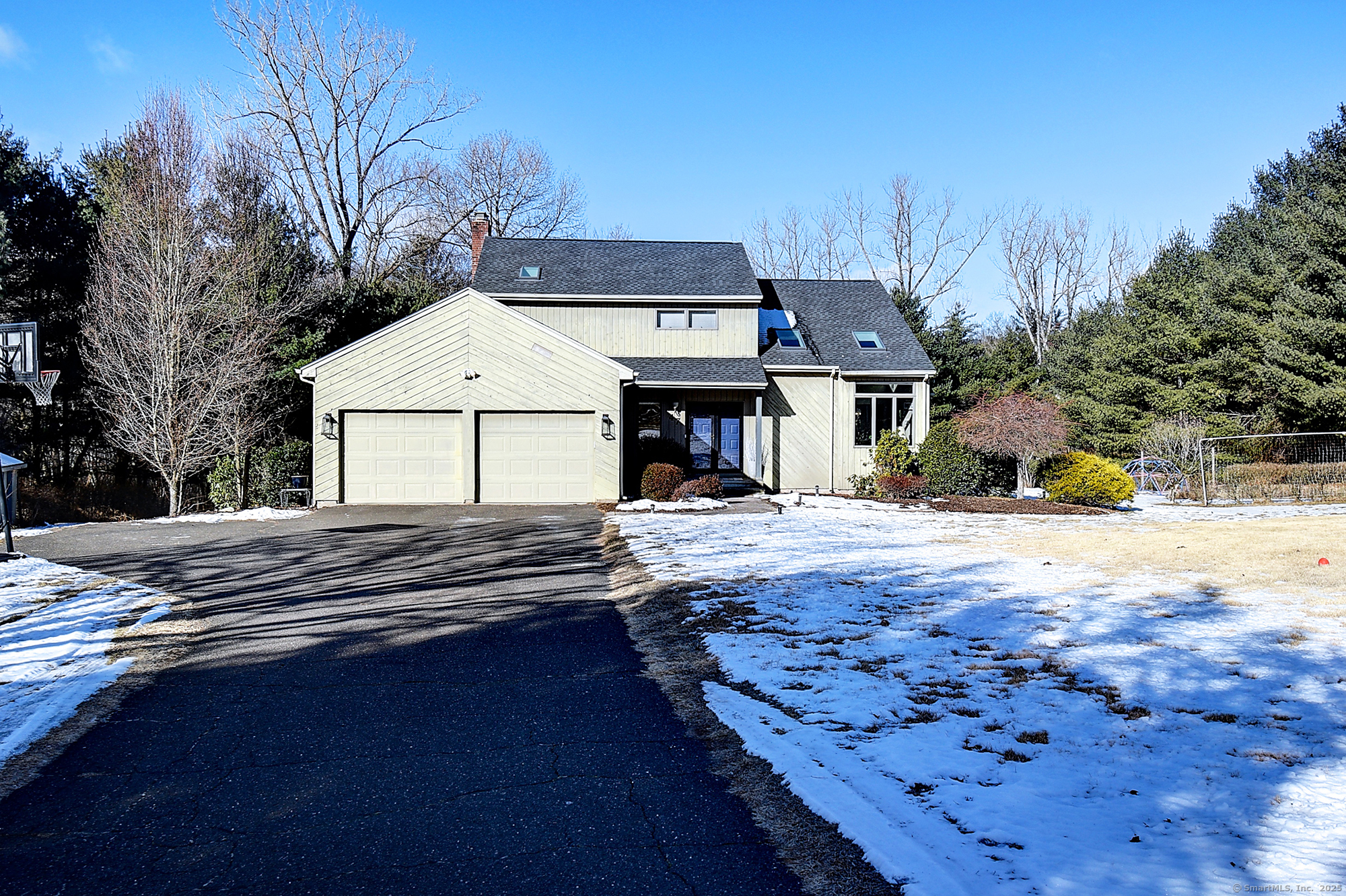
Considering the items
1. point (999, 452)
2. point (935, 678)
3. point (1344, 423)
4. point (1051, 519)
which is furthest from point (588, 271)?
point (1344, 423)

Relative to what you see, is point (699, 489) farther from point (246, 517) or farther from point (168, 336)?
point (168, 336)

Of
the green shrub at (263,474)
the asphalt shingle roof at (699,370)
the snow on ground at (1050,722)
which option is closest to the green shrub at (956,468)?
the asphalt shingle roof at (699,370)

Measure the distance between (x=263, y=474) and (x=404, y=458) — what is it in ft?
11.6

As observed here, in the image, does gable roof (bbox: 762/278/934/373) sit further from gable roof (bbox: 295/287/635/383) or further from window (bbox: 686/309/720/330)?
gable roof (bbox: 295/287/635/383)

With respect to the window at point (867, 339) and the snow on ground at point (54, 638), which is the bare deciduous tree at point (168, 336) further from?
the window at point (867, 339)

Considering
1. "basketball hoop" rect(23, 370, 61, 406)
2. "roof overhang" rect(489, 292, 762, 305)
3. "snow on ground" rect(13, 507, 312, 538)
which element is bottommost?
"snow on ground" rect(13, 507, 312, 538)

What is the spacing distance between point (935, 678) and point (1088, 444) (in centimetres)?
2860

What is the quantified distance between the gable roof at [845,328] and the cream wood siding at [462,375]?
5666 millimetres

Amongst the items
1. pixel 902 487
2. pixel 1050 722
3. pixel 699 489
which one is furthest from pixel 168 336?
pixel 1050 722

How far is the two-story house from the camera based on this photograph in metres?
18.5

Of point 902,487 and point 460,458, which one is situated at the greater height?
point 460,458

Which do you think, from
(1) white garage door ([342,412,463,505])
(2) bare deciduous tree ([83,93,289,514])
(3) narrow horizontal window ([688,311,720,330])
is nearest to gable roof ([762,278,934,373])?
(3) narrow horizontal window ([688,311,720,330])

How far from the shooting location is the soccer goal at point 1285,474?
19.3 meters

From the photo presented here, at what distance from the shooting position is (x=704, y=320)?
2222 cm
